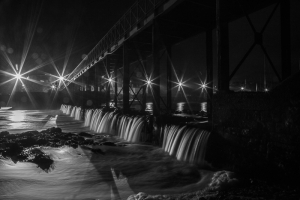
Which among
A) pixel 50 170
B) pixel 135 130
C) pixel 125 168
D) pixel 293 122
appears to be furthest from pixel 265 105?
pixel 135 130

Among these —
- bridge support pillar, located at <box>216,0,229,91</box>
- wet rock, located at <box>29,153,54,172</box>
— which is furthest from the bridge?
wet rock, located at <box>29,153,54,172</box>

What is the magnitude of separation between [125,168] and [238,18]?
321 inches

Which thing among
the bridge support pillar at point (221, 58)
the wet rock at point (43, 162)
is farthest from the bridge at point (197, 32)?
the wet rock at point (43, 162)

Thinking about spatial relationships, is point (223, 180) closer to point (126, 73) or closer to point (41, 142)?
point (41, 142)

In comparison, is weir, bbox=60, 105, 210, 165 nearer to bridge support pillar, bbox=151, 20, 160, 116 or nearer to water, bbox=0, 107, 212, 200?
water, bbox=0, 107, 212, 200

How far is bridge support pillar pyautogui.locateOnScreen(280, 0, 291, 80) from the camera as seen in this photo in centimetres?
744

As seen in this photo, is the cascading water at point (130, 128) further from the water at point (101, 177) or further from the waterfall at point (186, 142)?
the waterfall at point (186, 142)

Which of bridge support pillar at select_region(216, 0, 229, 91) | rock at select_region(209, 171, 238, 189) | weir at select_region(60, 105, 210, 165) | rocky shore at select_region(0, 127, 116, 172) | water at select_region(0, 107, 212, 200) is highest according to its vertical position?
bridge support pillar at select_region(216, 0, 229, 91)

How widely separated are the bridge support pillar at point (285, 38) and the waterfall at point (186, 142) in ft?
11.2

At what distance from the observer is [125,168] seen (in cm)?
866

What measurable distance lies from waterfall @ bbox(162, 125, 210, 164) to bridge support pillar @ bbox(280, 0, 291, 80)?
3.41 metres

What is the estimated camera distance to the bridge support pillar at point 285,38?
744 centimetres

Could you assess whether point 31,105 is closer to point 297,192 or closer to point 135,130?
point 135,130

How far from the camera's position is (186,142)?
842 cm
